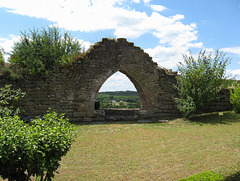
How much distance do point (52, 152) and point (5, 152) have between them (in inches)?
23.2

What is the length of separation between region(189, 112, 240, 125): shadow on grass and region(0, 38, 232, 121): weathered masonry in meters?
1.14

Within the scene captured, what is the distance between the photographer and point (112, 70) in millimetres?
9344

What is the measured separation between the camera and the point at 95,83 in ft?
30.0

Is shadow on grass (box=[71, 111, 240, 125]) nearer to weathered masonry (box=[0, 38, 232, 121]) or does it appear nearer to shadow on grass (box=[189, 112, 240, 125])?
shadow on grass (box=[189, 112, 240, 125])

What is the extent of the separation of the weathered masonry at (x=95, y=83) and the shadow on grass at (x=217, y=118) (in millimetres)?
1140

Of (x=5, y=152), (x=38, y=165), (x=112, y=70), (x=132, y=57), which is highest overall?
(x=132, y=57)

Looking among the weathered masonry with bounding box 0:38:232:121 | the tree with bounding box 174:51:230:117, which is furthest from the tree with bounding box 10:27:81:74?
the tree with bounding box 174:51:230:117

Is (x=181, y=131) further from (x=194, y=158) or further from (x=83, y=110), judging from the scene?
(x=83, y=110)

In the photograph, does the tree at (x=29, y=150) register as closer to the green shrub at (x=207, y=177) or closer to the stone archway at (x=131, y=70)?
the green shrub at (x=207, y=177)

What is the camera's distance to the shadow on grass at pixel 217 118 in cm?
870

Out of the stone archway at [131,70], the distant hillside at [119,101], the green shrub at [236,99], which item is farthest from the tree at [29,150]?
the distant hillside at [119,101]

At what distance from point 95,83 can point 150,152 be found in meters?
4.94

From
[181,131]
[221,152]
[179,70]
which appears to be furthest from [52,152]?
[179,70]

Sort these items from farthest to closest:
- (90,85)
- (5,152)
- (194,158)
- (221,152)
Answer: (90,85)
(221,152)
(194,158)
(5,152)
